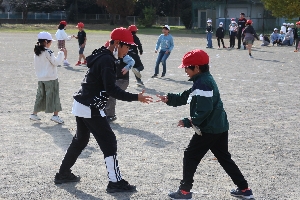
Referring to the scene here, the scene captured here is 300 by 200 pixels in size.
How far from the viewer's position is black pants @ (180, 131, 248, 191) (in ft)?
18.7

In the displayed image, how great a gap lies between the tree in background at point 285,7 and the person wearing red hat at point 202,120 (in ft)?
129

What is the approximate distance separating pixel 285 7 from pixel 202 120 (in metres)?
40.4

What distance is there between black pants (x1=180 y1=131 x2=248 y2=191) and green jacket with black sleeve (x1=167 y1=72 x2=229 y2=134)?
0.12 meters

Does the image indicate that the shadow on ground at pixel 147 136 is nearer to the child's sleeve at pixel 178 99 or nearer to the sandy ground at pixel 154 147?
the sandy ground at pixel 154 147

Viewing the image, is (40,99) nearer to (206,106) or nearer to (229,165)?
(229,165)

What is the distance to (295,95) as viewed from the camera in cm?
1339

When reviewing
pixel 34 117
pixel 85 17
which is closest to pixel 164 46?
pixel 34 117

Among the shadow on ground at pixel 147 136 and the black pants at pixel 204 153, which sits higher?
the black pants at pixel 204 153

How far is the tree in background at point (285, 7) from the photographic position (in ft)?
141

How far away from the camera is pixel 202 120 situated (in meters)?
5.45

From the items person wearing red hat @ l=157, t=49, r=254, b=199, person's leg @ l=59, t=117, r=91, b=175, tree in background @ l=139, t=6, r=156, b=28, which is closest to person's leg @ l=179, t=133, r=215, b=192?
person wearing red hat @ l=157, t=49, r=254, b=199

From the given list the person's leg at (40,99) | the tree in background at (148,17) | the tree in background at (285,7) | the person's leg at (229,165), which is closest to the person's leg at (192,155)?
the person's leg at (229,165)

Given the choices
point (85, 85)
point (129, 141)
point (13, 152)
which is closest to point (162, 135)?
point (129, 141)

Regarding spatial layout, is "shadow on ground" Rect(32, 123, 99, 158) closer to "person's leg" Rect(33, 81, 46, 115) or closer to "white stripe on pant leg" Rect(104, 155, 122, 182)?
"person's leg" Rect(33, 81, 46, 115)
